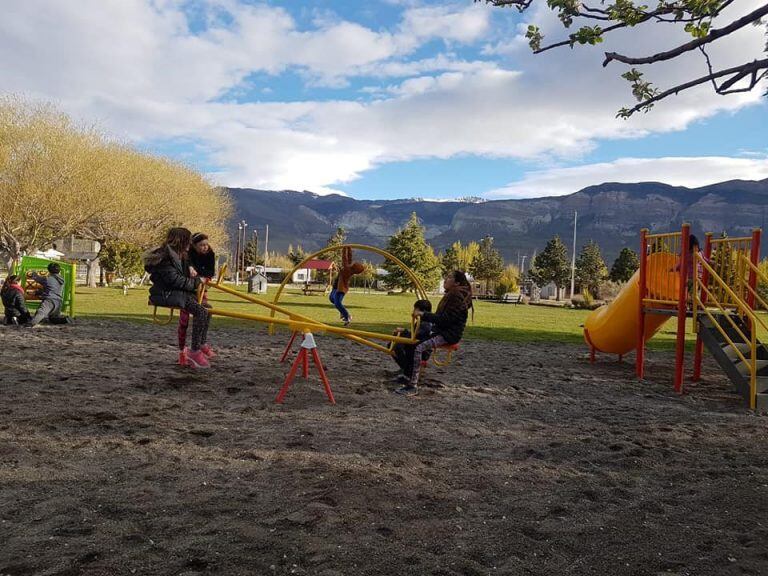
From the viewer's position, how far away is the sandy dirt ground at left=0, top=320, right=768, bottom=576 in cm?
310

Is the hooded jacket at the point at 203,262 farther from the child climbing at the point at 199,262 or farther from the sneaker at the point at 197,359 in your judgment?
the sneaker at the point at 197,359

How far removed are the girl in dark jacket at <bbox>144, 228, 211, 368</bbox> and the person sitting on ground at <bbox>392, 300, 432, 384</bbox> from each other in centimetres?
267

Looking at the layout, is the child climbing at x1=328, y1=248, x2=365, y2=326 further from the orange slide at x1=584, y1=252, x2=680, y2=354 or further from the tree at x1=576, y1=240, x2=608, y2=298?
the tree at x1=576, y1=240, x2=608, y2=298

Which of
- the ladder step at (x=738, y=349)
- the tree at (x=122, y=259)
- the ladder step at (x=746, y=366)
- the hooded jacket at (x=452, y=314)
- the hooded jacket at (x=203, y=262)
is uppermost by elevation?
the tree at (x=122, y=259)

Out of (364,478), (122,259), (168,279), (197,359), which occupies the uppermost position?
(122,259)

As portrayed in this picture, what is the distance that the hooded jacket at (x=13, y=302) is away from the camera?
13266mm

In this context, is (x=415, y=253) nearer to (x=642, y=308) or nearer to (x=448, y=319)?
(x=642, y=308)

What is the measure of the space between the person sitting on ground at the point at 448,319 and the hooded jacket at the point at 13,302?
412 inches

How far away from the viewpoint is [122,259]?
1427 inches

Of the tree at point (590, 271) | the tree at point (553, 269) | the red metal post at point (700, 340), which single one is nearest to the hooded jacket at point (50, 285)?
the red metal post at point (700, 340)

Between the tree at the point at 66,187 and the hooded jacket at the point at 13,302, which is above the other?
the tree at the point at 66,187

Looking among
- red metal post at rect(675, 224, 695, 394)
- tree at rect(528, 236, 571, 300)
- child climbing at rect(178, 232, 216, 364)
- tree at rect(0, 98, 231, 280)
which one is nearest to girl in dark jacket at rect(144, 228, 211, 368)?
child climbing at rect(178, 232, 216, 364)

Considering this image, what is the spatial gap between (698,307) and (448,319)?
4.07 m

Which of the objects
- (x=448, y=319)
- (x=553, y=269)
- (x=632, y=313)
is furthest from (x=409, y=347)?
(x=553, y=269)
